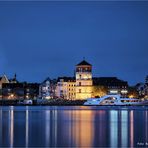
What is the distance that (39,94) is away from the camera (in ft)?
630

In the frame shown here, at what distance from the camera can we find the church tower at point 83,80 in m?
177

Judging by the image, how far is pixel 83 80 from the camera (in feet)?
598

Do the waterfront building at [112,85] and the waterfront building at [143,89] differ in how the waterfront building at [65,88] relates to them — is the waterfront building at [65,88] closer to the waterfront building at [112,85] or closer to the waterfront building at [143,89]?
the waterfront building at [112,85]

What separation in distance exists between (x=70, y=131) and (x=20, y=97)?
457 ft

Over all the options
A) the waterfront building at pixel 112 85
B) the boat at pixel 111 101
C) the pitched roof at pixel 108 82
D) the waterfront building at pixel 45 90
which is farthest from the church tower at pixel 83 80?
the boat at pixel 111 101

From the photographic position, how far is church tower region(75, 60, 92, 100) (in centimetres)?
17712

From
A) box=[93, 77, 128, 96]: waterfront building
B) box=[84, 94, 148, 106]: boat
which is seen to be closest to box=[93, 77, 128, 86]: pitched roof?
box=[93, 77, 128, 96]: waterfront building

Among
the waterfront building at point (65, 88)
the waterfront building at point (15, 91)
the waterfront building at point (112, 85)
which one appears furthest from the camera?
the waterfront building at point (65, 88)

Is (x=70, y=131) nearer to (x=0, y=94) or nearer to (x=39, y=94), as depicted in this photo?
(x=0, y=94)

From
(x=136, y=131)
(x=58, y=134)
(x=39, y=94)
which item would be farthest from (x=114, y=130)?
(x=39, y=94)

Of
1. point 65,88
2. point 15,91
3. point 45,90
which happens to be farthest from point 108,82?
point 15,91

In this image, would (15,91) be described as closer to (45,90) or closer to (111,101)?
(45,90)

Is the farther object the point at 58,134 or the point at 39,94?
the point at 39,94

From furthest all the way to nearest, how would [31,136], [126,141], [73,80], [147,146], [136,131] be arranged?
[73,80] → [136,131] → [31,136] → [126,141] → [147,146]
